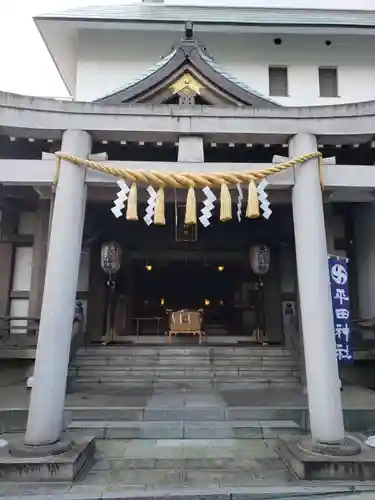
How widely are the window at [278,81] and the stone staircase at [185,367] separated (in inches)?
424

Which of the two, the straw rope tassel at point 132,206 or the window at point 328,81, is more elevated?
the window at point 328,81

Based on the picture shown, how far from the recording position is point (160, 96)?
9.12 metres

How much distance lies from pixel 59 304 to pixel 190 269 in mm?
10804

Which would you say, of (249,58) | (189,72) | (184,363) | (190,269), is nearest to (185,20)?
(249,58)

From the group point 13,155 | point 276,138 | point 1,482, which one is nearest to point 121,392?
point 1,482

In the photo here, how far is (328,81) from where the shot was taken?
16359mm

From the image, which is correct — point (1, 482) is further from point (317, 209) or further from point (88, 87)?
point (88, 87)

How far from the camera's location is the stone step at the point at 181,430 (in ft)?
22.1

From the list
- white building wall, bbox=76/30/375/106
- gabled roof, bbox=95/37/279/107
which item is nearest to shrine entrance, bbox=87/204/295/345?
gabled roof, bbox=95/37/279/107

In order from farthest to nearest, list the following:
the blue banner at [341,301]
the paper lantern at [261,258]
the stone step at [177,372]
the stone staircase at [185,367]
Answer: the paper lantern at [261,258], the stone step at [177,372], the stone staircase at [185,367], the blue banner at [341,301]

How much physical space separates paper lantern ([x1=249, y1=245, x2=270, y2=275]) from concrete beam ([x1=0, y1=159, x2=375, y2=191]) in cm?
575

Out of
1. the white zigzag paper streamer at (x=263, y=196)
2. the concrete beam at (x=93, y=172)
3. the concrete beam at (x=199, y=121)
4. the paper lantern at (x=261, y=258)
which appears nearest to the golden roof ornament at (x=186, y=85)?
the concrete beam at (x=199, y=121)

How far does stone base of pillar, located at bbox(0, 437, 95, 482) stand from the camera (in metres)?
4.96

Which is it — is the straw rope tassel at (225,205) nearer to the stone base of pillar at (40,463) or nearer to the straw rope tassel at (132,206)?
the straw rope tassel at (132,206)
